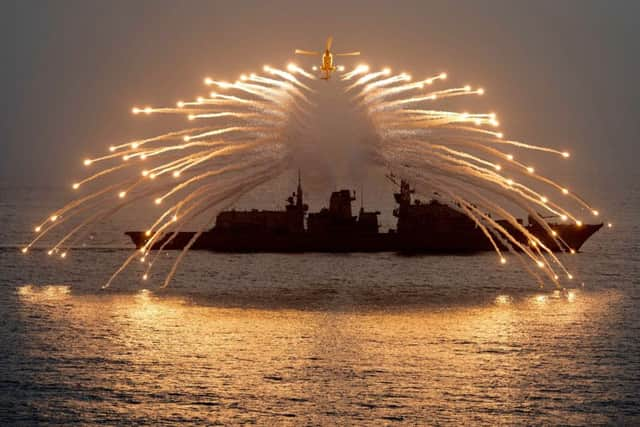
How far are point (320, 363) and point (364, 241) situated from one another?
7305 centimetres

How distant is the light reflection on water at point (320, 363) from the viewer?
53.3 meters

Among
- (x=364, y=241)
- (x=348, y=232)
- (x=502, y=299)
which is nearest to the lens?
(x=502, y=299)

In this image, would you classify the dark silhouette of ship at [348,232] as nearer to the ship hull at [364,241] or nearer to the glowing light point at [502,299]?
the ship hull at [364,241]

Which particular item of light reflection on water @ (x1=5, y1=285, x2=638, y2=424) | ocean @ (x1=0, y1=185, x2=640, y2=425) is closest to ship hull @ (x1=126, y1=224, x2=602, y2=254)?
ocean @ (x1=0, y1=185, x2=640, y2=425)

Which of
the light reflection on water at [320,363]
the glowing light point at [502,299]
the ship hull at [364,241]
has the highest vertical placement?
the ship hull at [364,241]

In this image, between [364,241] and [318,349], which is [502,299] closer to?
[318,349]

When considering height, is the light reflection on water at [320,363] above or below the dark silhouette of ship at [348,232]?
below

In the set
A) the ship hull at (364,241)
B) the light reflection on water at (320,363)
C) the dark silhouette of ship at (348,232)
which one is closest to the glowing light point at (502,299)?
the light reflection on water at (320,363)

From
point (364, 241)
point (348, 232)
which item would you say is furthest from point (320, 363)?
point (364, 241)

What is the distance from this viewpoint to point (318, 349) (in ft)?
217

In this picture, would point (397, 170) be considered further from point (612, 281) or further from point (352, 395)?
point (612, 281)

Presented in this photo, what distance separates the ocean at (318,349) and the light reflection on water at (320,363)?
0.15m

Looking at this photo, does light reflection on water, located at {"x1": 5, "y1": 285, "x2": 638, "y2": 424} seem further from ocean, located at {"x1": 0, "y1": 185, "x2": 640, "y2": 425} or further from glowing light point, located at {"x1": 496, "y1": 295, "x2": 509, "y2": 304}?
glowing light point, located at {"x1": 496, "y1": 295, "x2": 509, "y2": 304}

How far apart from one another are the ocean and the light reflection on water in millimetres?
155
